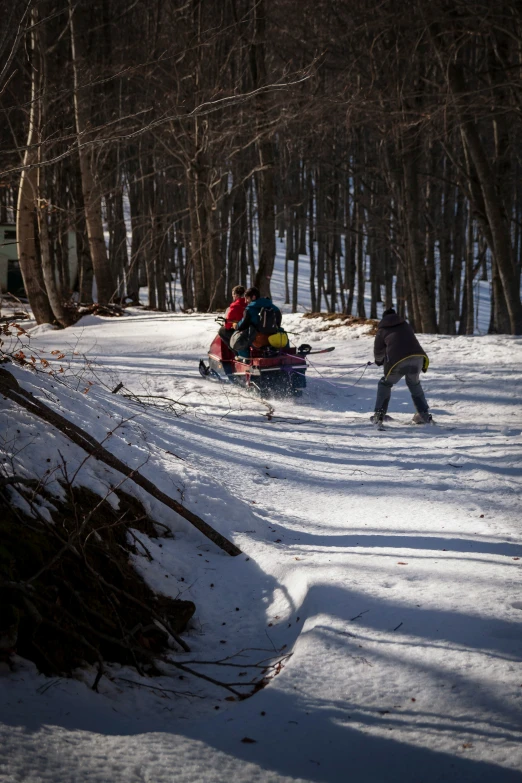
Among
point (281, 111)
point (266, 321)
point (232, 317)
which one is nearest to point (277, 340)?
point (266, 321)

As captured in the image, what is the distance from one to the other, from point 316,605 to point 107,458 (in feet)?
6.63

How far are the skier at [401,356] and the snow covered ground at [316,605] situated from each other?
47 cm

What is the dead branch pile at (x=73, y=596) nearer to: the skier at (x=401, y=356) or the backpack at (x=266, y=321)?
the skier at (x=401, y=356)

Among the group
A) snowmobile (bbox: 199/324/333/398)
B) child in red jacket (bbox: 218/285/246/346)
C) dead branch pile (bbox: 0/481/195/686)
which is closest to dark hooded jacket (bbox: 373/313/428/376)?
snowmobile (bbox: 199/324/333/398)

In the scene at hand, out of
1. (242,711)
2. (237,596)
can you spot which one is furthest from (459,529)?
(242,711)

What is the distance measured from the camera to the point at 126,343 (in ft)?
51.2

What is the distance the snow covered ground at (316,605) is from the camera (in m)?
2.76

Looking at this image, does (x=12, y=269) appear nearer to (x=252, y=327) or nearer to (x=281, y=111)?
(x=281, y=111)

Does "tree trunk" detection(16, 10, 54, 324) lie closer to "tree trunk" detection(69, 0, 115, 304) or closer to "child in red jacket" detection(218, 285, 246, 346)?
"tree trunk" detection(69, 0, 115, 304)

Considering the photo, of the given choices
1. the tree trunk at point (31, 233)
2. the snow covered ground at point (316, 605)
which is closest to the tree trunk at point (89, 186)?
the tree trunk at point (31, 233)

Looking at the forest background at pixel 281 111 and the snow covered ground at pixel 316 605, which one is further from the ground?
the forest background at pixel 281 111

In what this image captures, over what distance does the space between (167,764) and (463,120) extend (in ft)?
46.1

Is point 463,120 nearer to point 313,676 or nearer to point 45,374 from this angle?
point 45,374

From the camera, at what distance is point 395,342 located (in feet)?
30.2
